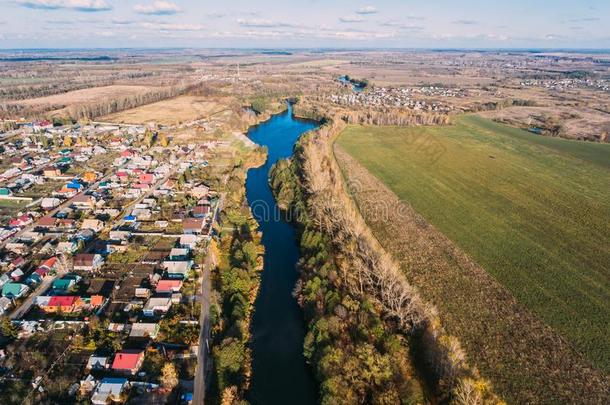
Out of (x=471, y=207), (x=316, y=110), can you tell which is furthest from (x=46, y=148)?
(x=471, y=207)

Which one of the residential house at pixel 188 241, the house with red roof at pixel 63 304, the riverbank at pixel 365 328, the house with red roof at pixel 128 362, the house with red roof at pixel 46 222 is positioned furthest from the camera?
the house with red roof at pixel 46 222

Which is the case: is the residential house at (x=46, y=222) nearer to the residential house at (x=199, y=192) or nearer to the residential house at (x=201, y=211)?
the residential house at (x=201, y=211)

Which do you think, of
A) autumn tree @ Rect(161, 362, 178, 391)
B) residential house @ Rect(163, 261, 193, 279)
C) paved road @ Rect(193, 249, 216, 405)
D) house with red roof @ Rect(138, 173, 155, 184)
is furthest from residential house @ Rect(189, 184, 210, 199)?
autumn tree @ Rect(161, 362, 178, 391)

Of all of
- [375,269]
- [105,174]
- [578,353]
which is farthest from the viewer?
[105,174]

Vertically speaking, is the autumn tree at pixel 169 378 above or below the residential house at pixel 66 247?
below

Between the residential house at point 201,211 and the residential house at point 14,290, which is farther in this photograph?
the residential house at point 201,211

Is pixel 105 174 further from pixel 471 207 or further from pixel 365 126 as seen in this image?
pixel 365 126

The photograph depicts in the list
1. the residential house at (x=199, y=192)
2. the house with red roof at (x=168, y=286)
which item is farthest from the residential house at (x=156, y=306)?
the residential house at (x=199, y=192)
